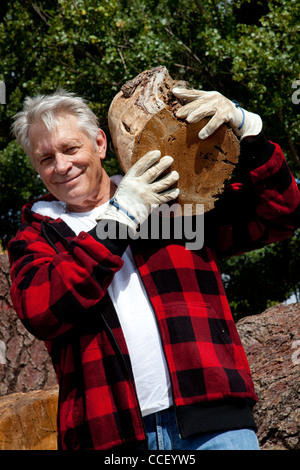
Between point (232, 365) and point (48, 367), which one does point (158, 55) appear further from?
point (232, 365)

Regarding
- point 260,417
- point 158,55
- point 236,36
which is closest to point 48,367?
point 260,417

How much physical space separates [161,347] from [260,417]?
3.59 feet

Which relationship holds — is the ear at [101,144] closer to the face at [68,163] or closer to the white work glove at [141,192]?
the face at [68,163]

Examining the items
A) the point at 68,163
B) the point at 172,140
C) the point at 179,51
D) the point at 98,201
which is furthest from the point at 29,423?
the point at 179,51

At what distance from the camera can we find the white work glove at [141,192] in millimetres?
1519

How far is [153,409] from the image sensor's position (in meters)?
1.43

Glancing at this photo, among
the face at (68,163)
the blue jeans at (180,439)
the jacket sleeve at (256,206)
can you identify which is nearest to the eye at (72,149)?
the face at (68,163)

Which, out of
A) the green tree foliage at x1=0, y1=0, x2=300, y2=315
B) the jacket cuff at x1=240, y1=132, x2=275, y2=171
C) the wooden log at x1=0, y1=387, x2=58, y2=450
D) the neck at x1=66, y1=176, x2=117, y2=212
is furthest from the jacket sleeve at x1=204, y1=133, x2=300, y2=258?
the green tree foliage at x1=0, y1=0, x2=300, y2=315

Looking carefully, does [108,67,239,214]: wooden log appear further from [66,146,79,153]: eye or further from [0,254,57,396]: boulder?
[0,254,57,396]: boulder

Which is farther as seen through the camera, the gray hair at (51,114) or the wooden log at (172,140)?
the gray hair at (51,114)

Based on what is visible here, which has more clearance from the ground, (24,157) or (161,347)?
(24,157)

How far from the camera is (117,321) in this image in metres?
1.49

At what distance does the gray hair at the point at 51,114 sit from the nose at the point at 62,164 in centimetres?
10

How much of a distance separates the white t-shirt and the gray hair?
0.52 meters
